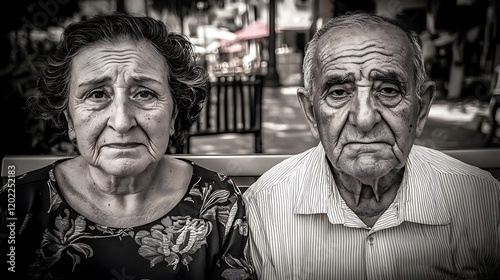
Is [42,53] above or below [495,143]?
above

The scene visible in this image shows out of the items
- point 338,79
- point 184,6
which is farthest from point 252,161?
point 184,6

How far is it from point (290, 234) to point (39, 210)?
0.92 m

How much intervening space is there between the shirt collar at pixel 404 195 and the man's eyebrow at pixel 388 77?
0.39m

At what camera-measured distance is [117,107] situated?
5.41 feet

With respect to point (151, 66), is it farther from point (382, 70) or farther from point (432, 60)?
point (432, 60)

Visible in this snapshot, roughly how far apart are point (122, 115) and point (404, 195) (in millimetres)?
1096

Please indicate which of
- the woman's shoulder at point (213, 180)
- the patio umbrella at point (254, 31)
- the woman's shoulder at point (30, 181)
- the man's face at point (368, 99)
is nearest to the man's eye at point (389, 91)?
the man's face at point (368, 99)

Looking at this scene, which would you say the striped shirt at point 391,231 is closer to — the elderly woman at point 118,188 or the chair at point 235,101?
the elderly woman at point 118,188

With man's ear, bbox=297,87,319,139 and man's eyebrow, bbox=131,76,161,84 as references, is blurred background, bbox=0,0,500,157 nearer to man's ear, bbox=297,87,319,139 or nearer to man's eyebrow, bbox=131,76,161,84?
man's ear, bbox=297,87,319,139

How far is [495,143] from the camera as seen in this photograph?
17.1 ft

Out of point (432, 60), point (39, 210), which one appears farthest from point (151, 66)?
point (432, 60)

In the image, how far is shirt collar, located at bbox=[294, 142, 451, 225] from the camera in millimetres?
1868

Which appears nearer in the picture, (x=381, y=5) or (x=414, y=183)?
(x=414, y=183)

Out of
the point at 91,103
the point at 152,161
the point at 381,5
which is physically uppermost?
the point at 381,5
